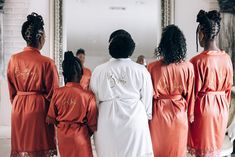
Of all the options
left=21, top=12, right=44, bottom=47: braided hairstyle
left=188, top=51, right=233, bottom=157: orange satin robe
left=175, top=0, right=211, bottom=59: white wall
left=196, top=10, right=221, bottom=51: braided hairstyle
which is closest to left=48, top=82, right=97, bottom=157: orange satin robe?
left=21, top=12, right=44, bottom=47: braided hairstyle

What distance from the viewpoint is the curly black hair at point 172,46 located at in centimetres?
274

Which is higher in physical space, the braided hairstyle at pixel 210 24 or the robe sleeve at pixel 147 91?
the braided hairstyle at pixel 210 24

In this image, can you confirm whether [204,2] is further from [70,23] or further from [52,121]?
[52,121]

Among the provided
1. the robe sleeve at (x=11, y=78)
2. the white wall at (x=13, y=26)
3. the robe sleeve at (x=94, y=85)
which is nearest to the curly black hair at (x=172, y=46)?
the robe sleeve at (x=94, y=85)

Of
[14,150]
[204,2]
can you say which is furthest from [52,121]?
[204,2]

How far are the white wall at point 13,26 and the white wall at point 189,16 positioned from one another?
1.59 m

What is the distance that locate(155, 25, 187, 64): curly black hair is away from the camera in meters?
2.74

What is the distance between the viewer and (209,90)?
290cm

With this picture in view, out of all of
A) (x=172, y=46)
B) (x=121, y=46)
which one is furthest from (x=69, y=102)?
(x=172, y=46)

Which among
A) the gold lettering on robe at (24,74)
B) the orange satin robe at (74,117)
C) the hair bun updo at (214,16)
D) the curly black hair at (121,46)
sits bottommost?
the orange satin robe at (74,117)

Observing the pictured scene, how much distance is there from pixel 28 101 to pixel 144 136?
0.85 meters

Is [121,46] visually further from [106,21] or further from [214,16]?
[106,21]

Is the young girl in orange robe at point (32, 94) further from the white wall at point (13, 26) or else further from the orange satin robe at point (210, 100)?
the white wall at point (13, 26)

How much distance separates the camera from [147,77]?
265 cm
